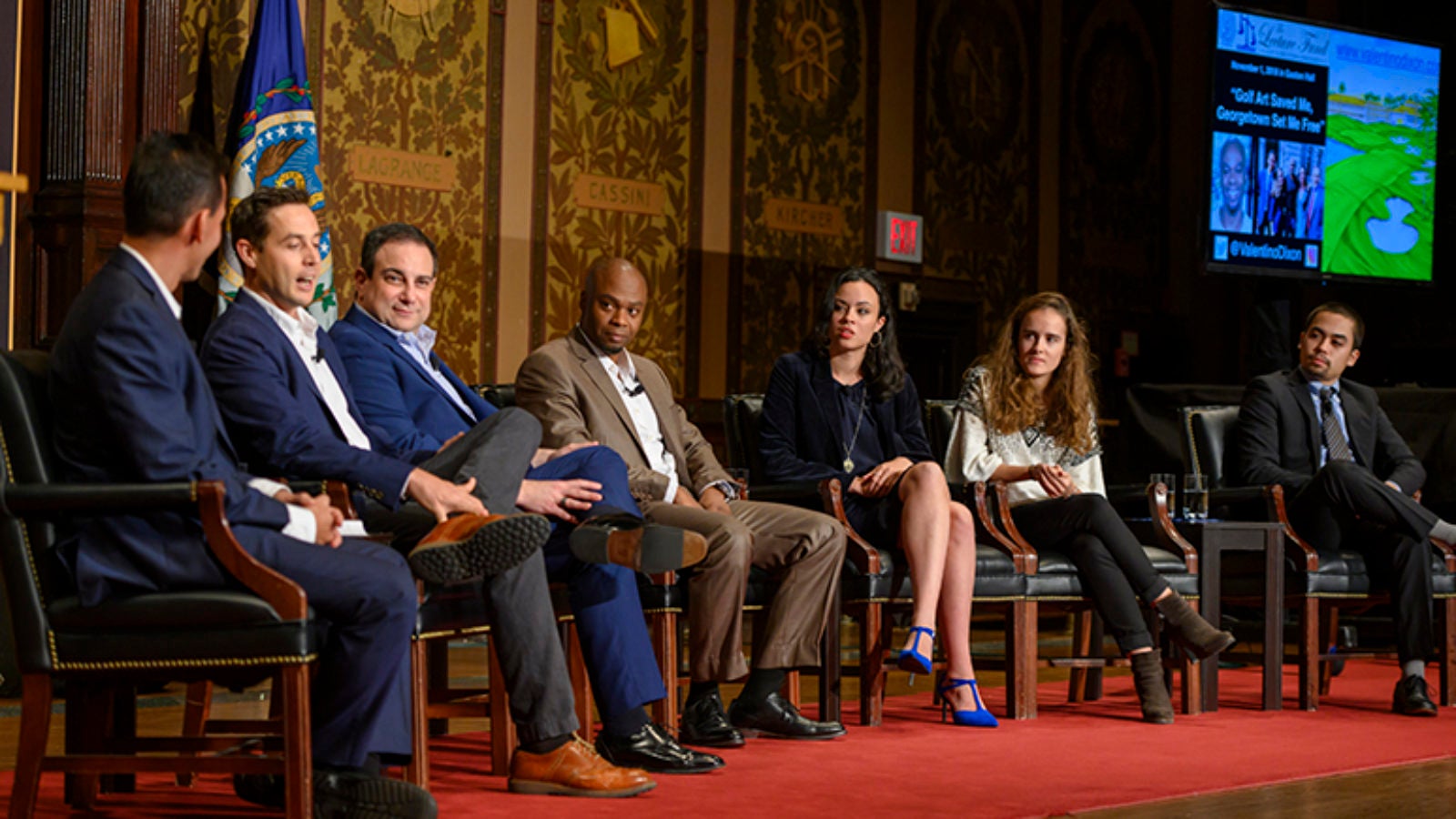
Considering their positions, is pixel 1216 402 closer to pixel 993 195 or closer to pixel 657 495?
pixel 993 195

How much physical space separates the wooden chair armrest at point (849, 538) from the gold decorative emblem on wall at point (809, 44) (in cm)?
362

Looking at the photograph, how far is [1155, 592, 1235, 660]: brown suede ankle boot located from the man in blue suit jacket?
1557 mm

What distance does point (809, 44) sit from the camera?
7.50m

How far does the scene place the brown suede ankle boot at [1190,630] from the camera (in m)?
4.29

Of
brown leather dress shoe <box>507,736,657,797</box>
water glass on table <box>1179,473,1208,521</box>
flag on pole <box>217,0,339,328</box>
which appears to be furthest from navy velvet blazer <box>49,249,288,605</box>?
water glass on table <box>1179,473,1208,521</box>

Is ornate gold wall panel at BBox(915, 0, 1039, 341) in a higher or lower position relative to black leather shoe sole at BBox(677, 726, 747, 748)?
higher

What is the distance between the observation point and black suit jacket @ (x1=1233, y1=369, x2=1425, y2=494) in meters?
5.11

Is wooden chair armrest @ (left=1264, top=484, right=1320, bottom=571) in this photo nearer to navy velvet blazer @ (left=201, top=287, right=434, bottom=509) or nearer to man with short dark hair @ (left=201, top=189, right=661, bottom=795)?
man with short dark hair @ (left=201, top=189, right=661, bottom=795)

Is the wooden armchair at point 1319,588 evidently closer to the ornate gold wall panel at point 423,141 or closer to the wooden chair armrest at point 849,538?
the wooden chair armrest at point 849,538

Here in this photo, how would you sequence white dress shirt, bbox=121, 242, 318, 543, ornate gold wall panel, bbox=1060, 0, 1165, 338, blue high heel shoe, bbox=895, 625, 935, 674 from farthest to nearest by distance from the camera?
ornate gold wall panel, bbox=1060, 0, 1165, 338 < blue high heel shoe, bbox=895, 625, 935, 674 < white dress shirt, bbox=121, 242, 318, 543

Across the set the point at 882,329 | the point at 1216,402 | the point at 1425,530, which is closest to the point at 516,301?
the point at 882,329

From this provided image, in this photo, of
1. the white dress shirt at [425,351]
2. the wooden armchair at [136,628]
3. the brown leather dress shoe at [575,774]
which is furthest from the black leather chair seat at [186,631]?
the white dress shirt at [425,351]

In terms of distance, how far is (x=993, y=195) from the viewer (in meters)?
8.24

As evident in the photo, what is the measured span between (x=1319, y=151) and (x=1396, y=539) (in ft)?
10.9
